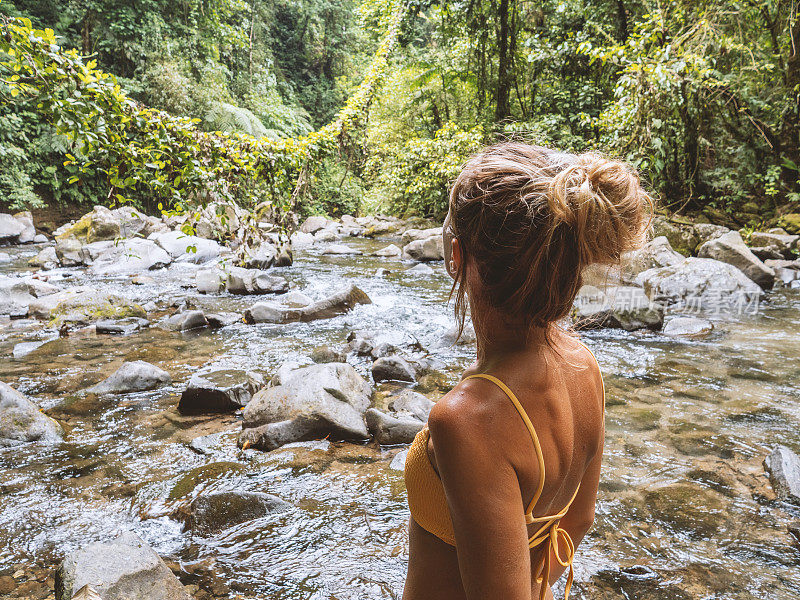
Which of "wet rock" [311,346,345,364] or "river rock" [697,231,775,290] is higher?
"river rock" [697,231,775,290]

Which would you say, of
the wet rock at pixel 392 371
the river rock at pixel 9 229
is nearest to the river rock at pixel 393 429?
the wet rock at pixel 392 371

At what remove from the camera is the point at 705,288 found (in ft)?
23.3

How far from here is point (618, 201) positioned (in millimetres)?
810

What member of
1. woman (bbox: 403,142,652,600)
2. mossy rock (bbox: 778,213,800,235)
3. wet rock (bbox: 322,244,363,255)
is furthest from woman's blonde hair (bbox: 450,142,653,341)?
wet rock (bbox: 322,244,363,255)

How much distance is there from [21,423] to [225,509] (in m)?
1.90

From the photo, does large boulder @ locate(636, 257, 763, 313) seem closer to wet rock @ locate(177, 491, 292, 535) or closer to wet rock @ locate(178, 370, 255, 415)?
wet rock @ locate(178, 370, 255, 415)

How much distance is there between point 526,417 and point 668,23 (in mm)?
10917

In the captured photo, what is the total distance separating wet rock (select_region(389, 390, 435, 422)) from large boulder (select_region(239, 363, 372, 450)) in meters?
0.25

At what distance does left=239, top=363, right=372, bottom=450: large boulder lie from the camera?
11.4 ft

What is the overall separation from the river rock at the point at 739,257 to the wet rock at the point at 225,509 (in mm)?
8185

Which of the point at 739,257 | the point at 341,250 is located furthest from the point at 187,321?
the point at 739,257

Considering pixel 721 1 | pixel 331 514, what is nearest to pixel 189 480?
pixel 331 514

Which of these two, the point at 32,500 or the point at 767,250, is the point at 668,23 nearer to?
the point at 767,250

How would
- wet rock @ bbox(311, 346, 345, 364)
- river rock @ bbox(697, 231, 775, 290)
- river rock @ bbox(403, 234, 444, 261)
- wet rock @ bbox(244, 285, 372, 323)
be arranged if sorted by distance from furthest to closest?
river rock @ bbox(403, 234, 444, 261), river rock @ bbox(697, 231, 775, 290), wet rock @ bbox(244, 285, 372, 323), wet rock @ bbox(311, 346, 345, 364)
